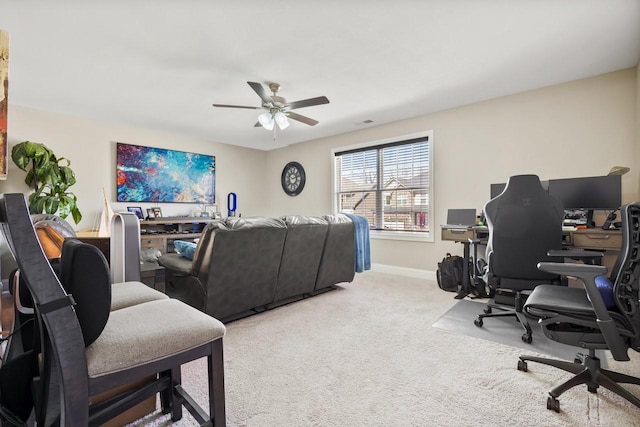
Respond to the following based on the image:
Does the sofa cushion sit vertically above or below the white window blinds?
A: below

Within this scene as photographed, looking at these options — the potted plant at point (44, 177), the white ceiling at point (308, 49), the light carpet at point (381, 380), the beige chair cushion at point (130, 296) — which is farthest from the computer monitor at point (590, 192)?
the potted plant at point (44, 177)

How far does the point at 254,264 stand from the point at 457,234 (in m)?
2.43

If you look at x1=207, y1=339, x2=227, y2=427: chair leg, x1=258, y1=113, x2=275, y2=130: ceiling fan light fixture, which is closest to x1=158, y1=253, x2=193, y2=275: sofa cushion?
x1=207, y1=339, x2=227, y2=427: chair leg

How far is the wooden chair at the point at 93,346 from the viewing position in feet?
2.63

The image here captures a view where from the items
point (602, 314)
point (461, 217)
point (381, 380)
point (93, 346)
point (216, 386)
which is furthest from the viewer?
point (461, 217)

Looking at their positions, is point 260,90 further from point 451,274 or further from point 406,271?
point 406,271

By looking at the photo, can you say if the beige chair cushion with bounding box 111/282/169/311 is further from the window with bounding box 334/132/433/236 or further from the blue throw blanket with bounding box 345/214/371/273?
the window with bounding box 334/132/433/236

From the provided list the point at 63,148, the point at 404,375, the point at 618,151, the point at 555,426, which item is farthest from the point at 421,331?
the point at 63,148

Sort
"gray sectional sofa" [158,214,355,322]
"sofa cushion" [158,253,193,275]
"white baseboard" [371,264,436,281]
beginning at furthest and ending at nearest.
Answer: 1. "white baseboard" [371,264,436,281]
2. "sofa cushion" [158,253,193,275]
3. "gray sectional sofa" [158,214,355,322]

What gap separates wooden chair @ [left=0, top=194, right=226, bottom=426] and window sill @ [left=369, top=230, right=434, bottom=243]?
12.3 feet

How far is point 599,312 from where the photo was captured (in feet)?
4.18

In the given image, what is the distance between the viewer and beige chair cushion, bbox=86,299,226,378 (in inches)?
35.1

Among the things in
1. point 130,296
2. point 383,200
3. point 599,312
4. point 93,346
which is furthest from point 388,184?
point 93,346

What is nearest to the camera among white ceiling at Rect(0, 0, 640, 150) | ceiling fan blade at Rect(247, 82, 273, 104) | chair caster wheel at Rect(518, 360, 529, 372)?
chair caster wheel at Rect(518, 360, 529, 372)
